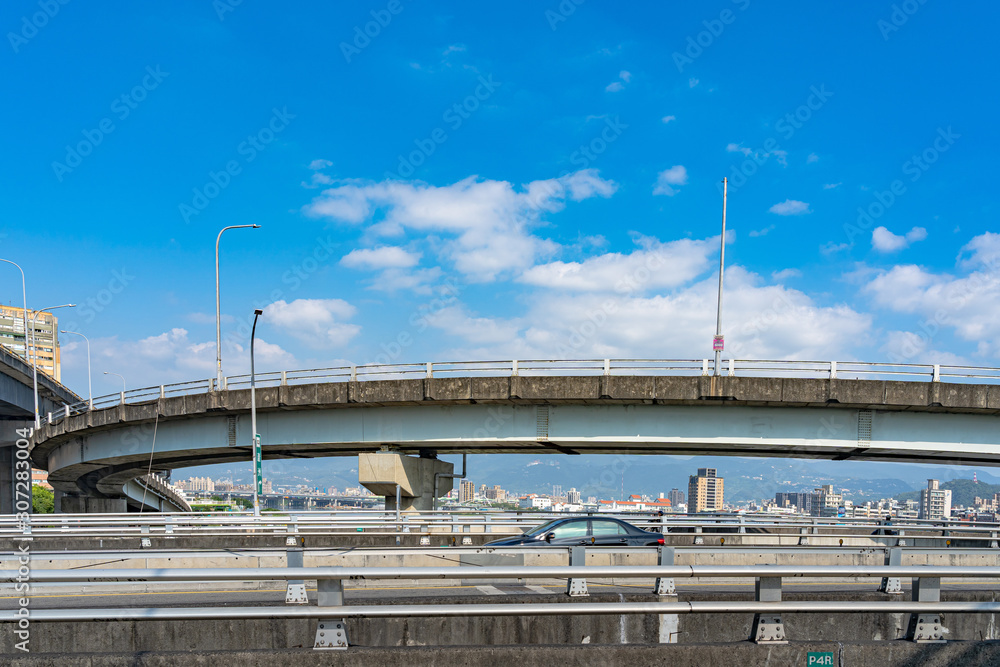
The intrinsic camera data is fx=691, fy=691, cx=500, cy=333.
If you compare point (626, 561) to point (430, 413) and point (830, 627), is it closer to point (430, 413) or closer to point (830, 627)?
point (830, 627)

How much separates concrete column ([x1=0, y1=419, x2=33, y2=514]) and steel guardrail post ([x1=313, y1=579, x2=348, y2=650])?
6287 cm

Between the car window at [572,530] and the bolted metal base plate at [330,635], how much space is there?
985 cm

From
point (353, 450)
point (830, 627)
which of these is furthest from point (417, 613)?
point (353, 450)

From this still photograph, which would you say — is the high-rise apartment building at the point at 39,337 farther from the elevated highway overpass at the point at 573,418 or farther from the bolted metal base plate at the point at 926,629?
the bolted metal base plate at the point at 926,629

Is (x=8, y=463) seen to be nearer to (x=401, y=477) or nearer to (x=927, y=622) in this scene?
(x=401, y=477)

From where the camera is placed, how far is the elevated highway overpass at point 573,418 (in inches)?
917

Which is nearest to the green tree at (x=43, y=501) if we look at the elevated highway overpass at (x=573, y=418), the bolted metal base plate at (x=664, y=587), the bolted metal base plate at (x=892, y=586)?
the elevated highway overpass at (x=573, y=418)

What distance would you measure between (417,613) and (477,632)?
2008 mm

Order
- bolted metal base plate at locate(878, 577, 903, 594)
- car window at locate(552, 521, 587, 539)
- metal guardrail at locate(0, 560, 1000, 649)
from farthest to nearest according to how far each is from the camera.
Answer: car window at locate(552, 521, 587, 539)
bolted metal base plate at locate(878, 577, 903, 594)
metal guardrail at locate(0, 560, 1000, 649)

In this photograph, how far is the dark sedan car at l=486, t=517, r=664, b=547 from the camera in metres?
14.4

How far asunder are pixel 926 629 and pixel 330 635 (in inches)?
191

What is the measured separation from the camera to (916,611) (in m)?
5.64

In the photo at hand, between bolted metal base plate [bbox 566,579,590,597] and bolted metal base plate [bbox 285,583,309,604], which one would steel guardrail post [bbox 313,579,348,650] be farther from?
bolted metal base plate [bbox 566,579,590,597]

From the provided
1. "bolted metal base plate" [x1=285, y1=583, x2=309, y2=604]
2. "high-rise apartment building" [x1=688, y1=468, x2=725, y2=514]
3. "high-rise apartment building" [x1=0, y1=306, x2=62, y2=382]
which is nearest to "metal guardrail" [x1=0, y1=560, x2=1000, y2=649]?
"bolted metal base plate" [x1=285, y1=583, x2=309, y2=604]
